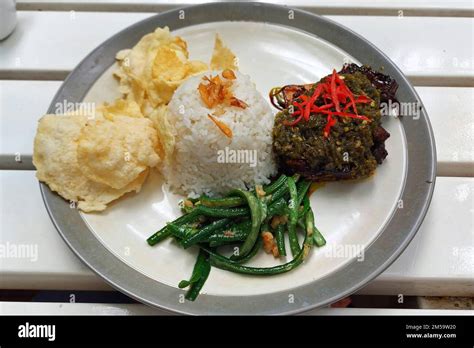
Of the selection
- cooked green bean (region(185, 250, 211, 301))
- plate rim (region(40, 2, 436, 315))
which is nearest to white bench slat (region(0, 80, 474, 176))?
plate rim (region(40, 2, 436, 315))

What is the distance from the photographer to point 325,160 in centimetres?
221

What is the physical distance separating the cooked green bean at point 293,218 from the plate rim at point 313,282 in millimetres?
190

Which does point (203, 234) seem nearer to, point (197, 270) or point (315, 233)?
point (197, 270)

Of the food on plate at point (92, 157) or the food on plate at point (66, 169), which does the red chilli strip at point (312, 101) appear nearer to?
the food on plate at point (92, 157)

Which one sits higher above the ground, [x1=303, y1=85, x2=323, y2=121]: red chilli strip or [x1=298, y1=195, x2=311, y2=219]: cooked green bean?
[x1=303, y1=85, x2=323, y2=121]: red chilli strip

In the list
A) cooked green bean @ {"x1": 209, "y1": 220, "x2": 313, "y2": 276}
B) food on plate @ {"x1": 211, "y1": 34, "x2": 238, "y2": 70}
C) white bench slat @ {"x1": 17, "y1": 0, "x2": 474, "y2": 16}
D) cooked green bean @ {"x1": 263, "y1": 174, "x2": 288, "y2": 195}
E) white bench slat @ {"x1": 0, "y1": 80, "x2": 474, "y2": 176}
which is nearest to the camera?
cooked green bean @ {"x1": 209, "y1": 220, "x2": 313, "y2": 276}

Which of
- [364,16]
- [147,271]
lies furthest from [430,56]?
[147,271]

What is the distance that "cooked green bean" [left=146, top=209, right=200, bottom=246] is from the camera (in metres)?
2.17

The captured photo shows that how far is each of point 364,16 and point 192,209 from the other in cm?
174

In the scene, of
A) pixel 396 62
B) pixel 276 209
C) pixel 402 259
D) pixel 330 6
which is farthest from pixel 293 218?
pixel 330 6

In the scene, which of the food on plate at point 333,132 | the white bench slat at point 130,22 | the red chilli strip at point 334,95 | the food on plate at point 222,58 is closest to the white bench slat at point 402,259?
the food on plate at point 333,132

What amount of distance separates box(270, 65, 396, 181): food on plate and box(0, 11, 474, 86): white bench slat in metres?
0.76

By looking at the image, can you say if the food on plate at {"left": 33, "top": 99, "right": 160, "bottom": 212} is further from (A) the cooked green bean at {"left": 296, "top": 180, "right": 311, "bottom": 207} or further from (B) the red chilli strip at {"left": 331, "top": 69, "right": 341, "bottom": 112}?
(B) the red chilli strip at {"left": 331, "top": 69, "right": 341, "bottom": 112}
